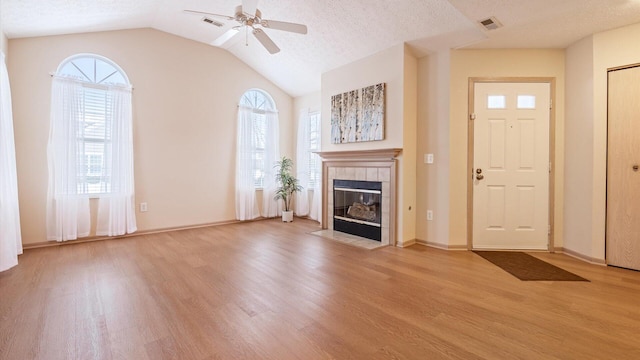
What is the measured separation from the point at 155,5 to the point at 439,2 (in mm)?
3583

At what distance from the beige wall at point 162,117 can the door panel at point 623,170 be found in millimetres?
5265

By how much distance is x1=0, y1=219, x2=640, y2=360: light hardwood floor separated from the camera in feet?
5.52

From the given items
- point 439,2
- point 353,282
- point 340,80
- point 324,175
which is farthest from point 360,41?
point 353,282

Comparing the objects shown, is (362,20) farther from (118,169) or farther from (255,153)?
(118,169)

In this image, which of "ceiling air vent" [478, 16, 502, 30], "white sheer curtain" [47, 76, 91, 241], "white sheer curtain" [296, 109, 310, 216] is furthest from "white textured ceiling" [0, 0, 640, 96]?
"white sheer curtain" [296, 109, 310, 216]

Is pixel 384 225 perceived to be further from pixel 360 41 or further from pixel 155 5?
pixel 155 5

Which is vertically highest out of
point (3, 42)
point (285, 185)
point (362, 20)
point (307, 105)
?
point (362, 20)

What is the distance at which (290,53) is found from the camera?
15.5ft

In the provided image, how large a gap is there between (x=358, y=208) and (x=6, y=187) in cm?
412

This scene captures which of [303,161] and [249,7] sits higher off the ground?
[249,7]

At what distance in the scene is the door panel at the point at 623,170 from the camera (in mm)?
2982

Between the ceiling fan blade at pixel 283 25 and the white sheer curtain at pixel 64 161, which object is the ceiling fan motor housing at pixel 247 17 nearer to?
the ceiling fan blade at pixel 283 25

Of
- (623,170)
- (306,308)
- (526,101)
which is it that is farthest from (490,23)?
(306,308)

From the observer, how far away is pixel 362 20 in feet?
11.7
